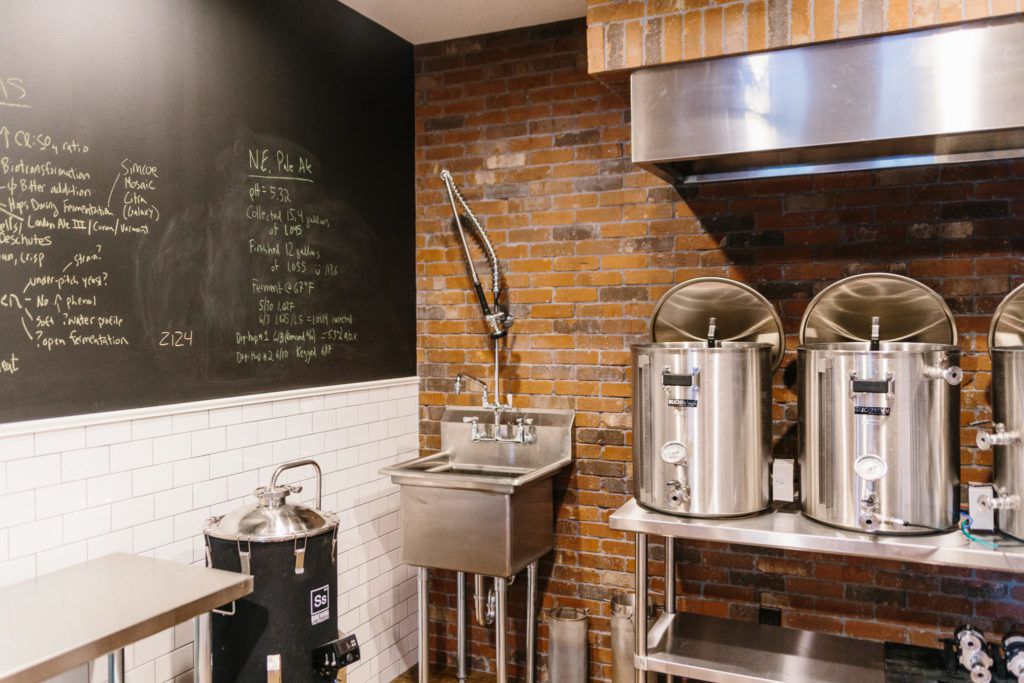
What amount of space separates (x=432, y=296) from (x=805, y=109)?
2.07 metres

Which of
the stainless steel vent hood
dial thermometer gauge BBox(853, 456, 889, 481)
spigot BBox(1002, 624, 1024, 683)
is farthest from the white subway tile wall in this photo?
spigot BBox(1002, 624, 1024, 683)

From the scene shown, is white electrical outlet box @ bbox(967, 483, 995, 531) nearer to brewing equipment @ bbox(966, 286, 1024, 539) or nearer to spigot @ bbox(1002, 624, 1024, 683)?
brewing equipment @ bbox(966, 286, 1024, 539)

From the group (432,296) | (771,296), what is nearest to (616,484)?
(771,296)

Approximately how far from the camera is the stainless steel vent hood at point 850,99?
2.17 metres

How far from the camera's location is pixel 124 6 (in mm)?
2400

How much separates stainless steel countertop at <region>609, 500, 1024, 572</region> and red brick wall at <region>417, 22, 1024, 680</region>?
71 centimetres

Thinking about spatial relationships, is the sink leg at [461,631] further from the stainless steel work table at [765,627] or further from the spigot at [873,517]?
the spigot at [873,517]

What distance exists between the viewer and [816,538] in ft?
7.76

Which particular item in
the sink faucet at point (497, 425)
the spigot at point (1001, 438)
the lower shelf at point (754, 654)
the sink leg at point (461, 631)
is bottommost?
the sink leg at point (461, 631)

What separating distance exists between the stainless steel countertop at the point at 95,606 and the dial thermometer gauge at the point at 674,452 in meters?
1.37

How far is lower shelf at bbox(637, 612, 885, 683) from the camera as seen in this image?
8.57ft

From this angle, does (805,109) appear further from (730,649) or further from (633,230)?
(730,649)

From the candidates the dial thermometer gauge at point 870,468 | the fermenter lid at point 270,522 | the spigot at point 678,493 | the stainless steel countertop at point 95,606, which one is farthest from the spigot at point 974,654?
the stainless steel countertop at point 95,606

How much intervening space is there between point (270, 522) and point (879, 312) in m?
2.30
